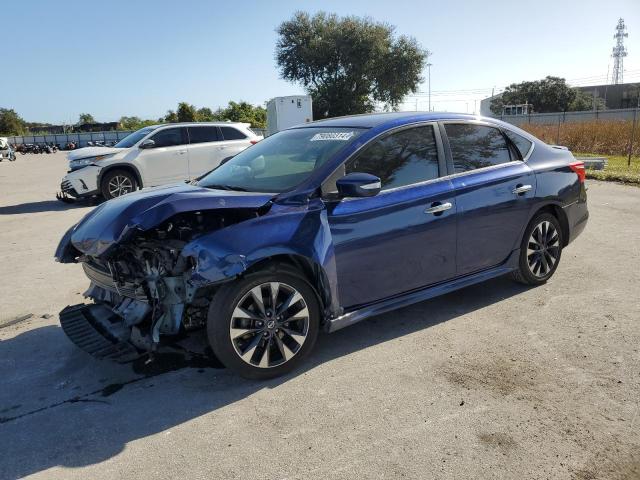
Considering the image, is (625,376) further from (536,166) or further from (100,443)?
(100,443)

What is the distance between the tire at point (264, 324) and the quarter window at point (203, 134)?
9657 millimetres

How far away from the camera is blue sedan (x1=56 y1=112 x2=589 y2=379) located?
3.41 meters

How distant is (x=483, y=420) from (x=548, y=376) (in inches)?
30.1

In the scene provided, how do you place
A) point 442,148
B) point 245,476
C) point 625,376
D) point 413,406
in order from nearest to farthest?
point 245,476
point 413,406
point 625,376
point 442,148

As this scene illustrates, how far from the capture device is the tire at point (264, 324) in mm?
3336

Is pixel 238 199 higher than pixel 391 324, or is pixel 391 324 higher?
pixel 238 199

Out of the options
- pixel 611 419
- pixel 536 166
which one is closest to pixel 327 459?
pixel 611 419

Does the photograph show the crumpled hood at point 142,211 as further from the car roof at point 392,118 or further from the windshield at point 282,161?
the car roof at point 392,118

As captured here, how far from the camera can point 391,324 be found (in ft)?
14.7

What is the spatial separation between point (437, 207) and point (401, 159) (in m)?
0.48

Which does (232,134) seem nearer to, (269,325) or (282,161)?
(282,161)

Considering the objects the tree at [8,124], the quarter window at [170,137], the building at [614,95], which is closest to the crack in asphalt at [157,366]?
the quarter window at [170,137]

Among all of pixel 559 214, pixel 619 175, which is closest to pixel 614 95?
pixel 619 175

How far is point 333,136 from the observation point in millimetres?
4230
